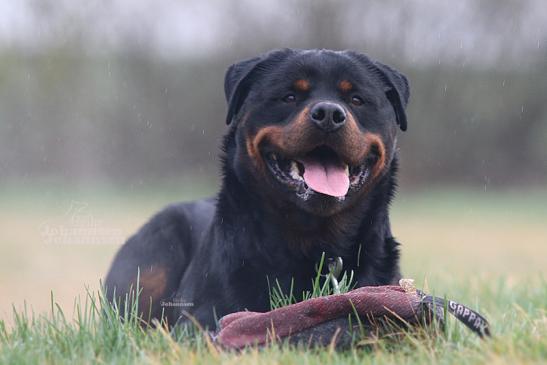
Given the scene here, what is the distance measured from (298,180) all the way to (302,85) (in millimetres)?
430

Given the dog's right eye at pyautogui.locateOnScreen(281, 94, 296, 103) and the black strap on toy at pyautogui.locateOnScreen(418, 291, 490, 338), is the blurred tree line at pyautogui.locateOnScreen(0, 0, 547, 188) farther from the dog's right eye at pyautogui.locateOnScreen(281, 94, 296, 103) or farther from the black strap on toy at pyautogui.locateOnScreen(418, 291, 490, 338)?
the black strap on toy at pyautogui.locateOnScreen(418, 291, 490, 338)

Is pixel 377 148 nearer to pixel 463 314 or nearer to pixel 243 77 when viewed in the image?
pixel 243 77

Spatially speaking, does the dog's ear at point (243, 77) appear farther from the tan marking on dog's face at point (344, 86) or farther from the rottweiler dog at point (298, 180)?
the tan marking on dog's face at point (344, 86)

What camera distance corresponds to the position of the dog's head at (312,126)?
3457 mm

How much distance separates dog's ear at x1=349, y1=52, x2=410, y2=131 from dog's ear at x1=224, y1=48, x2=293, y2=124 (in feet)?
1.19

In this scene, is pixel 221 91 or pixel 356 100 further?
pixel 221 91

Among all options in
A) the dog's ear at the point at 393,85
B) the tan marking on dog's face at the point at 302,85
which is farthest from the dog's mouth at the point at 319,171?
the dog's ear at the point at 393,85

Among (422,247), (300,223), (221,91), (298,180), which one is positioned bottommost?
(422,247)

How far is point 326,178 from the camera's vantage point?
356 cm

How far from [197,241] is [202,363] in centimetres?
206

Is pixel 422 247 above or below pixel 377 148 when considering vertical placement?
below

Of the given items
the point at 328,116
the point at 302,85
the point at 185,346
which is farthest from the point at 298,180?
the point at 185,346

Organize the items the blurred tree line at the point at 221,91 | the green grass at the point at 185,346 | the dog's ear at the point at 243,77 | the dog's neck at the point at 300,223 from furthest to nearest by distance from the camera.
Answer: the blurred tree line at the point at 221,91
the dog's ear at the point at 243,77
the dog's neck at the point at 300,223
the green grass at the point at 185,346

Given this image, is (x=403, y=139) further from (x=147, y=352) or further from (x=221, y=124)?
(x=147, y=352)
